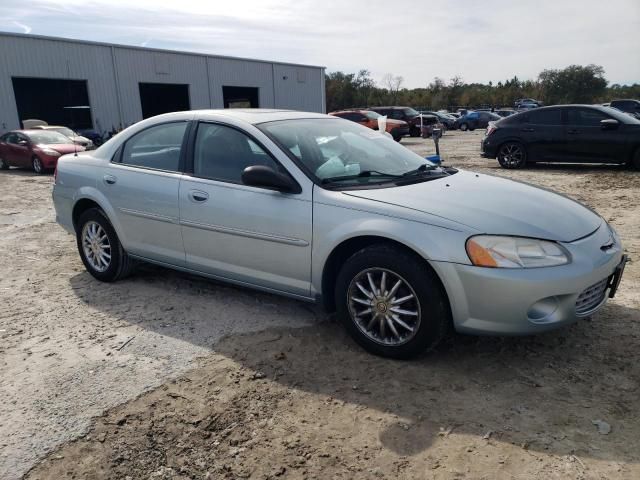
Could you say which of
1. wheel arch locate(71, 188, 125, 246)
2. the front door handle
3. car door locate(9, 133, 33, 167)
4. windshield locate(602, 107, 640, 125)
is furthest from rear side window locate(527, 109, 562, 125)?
car door locate(9, 133, 33, 167)

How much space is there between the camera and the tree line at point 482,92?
64.4 m

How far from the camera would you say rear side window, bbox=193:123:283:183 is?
3844mm

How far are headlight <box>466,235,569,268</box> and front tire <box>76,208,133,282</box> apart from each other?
3.27 meters

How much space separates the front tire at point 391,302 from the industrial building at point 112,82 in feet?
81.6

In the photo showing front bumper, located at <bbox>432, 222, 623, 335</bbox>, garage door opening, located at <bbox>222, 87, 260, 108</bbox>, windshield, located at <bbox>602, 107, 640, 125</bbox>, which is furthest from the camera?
garage door opening, located at <bbox>222, 87, 260, 108</bbox>

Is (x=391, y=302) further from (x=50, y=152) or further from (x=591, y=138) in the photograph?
(x=50, y=152)

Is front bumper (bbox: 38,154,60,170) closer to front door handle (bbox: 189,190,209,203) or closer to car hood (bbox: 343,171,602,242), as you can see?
front door handle (bbox: 189,190,209,203)

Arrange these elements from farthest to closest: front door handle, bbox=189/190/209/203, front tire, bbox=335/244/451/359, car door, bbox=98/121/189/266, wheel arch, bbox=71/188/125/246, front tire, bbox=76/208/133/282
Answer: front tire, bbox=76/208/133/282
wheel arch, bbox=71/188/125/246
car door, bbox=98/121/189/266
front door handle, bbox=189/190/209/203
front tire, bbox=335/244/451/359

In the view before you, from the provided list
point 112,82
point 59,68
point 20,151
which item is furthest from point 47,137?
point 112,82

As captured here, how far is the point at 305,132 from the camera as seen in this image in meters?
4.02

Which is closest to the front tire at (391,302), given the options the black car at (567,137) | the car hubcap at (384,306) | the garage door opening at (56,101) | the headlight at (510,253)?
the car hubcap at (384,306)

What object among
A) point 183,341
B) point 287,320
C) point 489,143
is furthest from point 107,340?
point 489,143

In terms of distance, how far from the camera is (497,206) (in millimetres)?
3273

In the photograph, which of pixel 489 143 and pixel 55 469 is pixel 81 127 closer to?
pixel 489 143
